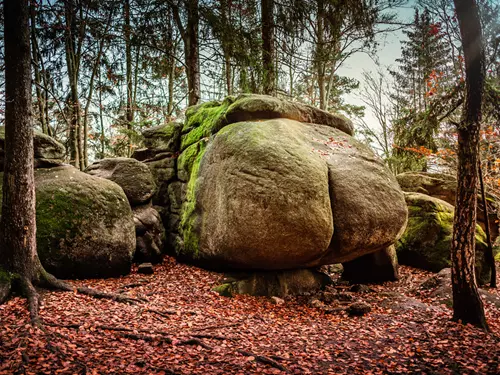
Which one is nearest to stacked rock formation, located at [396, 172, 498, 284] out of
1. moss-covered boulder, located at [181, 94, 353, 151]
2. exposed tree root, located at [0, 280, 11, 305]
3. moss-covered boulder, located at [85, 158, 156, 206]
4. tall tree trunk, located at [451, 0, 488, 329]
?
moss-covered boulder, located at [181, 94, 353, 151]

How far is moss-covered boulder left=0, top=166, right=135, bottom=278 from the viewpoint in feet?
24.6

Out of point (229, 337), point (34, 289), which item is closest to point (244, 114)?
point (229, 337)

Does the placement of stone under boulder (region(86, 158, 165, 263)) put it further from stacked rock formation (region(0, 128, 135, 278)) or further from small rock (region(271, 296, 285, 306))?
small rock (region(271, 296, 285, 306))

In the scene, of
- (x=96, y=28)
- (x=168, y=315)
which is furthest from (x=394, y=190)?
(x=96, y=28)

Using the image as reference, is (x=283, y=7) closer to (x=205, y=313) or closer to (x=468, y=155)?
(x=468, y=155)

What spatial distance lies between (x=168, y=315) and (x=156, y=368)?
2.03 metres

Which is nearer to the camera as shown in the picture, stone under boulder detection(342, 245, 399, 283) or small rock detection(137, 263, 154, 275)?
small rock detection(137, 263, 154, 275)

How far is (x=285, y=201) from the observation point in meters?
7.53

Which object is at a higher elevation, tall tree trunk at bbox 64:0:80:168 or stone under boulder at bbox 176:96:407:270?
tall tree trunk at bbox 64:0:80:168

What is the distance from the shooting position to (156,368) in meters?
3.96

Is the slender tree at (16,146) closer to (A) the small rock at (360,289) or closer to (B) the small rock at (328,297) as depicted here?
(B) the small rock at (328,297)

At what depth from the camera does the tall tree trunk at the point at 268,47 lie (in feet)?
39.2

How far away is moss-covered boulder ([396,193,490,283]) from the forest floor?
3.41 metres

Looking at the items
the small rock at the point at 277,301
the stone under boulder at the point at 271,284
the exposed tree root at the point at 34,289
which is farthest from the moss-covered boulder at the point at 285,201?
the exposed tree root at the point at 34,289
